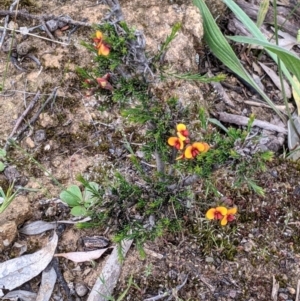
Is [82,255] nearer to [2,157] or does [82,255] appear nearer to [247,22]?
[2,157]

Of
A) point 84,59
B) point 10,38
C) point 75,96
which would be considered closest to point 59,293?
point 75,96

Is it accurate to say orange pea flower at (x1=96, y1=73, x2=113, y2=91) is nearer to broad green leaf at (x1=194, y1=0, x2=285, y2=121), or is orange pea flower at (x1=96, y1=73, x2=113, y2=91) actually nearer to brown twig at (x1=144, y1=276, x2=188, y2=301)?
brown twig at (x1=144, y1=276, x2=188, y2=301)

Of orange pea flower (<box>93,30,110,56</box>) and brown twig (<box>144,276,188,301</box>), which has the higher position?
orange pea flower (<box>93,30,110,56</box>)

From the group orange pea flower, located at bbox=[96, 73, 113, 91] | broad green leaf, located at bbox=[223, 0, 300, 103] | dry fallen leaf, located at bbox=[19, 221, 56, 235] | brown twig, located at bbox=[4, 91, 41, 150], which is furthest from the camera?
broad green leaf, located at bbox=[223, 0, 300, 103]

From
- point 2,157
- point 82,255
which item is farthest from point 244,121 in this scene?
point 2,157

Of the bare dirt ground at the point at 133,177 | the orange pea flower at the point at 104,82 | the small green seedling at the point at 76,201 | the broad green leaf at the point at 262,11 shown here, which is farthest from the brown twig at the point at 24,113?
the broad green leaf at the point at 262,11

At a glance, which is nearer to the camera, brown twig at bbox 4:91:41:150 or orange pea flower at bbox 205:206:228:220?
orange pea flower at bbox 205:206:228:220

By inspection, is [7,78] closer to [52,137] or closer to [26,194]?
[52,137]

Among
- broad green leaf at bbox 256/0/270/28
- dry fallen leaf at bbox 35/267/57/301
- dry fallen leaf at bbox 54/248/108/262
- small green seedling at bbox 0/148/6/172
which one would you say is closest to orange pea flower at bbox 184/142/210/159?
dry fallen leaf at bbox 54/248/108/262
